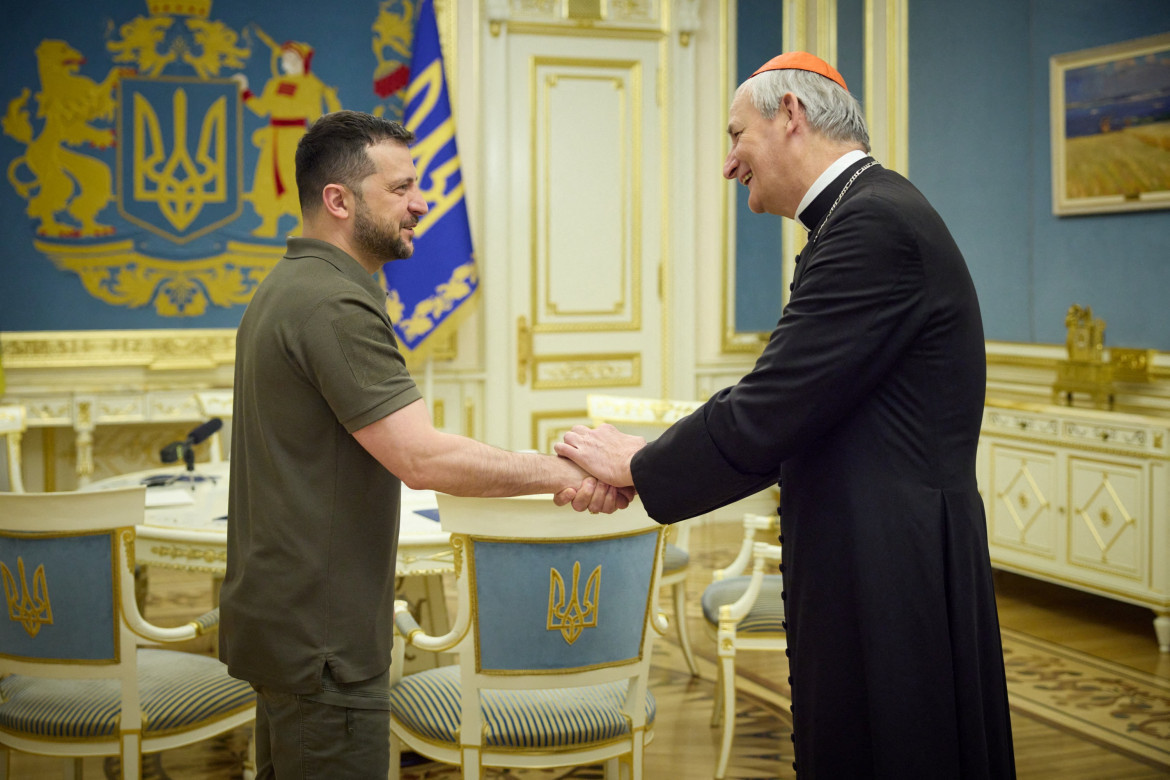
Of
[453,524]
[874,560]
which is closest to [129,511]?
[453,524]

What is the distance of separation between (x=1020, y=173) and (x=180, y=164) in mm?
4498

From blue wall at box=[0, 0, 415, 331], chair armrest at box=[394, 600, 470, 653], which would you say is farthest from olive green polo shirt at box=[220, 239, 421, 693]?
blue wall at box=[0, 0, 415, 331]

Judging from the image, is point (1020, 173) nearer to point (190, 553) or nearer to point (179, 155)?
point (179, 155)

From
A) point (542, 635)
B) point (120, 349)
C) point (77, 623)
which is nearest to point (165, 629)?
point (77, 623)

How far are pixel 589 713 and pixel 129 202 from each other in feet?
14.9

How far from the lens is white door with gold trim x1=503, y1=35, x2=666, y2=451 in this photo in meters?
6.32

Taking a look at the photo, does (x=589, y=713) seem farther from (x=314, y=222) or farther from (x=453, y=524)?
(x=314, y=222)

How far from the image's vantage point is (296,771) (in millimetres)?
1640

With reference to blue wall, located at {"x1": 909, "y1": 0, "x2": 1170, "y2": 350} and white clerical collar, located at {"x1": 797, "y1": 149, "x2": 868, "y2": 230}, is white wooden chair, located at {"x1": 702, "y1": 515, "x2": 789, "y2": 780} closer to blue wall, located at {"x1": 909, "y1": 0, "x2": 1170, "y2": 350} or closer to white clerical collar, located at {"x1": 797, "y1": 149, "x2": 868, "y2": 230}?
white clerical collar, located at {"x1": 797, "y1": 149, "x2": 868, "y2": 230}

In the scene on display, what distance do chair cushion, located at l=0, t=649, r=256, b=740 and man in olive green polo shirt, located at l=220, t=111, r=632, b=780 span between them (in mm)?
802

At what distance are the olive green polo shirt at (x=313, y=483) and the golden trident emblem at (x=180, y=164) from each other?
4.53 metres

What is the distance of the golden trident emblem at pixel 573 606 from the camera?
2182 millimetres

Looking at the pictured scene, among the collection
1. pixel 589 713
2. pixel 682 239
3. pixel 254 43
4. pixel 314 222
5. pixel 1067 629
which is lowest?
pixel 1067 629

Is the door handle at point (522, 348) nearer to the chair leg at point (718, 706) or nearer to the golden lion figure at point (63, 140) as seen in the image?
the golden lion figure at point (63, 140)
